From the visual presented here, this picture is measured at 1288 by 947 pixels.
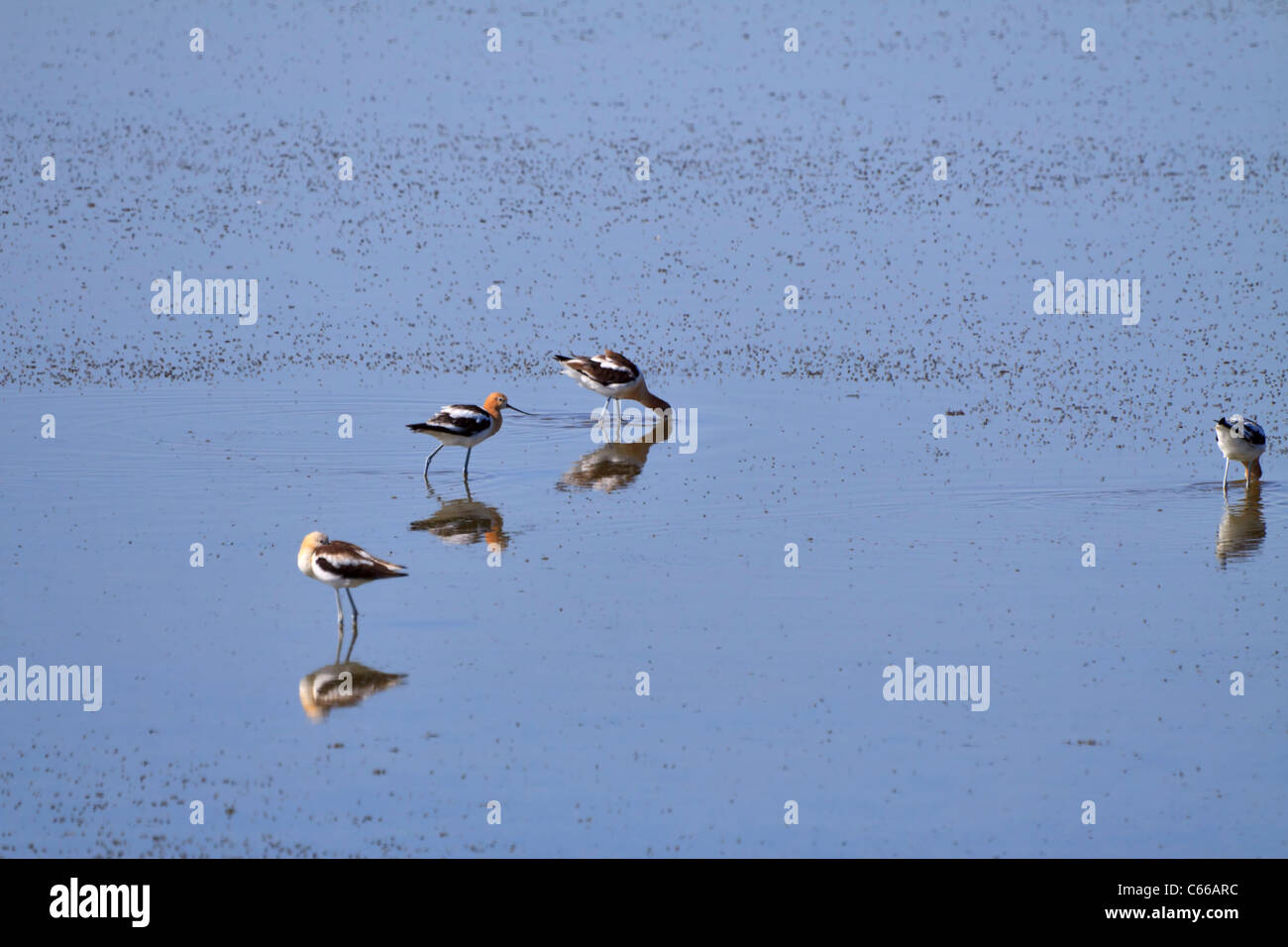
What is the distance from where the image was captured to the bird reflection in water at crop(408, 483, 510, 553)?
21.1m

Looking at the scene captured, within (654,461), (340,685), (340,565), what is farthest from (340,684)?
(654,461)

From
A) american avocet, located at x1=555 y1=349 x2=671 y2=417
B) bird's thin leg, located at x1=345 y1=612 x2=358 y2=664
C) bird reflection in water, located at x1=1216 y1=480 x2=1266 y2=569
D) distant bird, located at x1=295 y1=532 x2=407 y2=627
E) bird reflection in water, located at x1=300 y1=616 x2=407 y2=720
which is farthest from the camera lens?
american avocet, located at x1=555 y1=349 x2=671 y2=417

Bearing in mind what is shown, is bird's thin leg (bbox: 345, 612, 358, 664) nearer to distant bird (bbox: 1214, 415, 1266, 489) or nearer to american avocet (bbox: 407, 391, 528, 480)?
american avocet (bbox: 407, 391, 528, 480)

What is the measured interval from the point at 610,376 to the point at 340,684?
43.4 ft

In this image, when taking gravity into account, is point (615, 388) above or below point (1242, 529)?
above

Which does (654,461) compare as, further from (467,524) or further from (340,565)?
(340,565)

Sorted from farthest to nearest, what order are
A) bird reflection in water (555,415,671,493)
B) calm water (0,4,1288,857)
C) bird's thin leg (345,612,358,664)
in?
bird reflection in water (555,415,671,493), bird's thin leg (345,612,358,664), calm water (0,4,1288,857)

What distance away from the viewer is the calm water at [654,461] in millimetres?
13961

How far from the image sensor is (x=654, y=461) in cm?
2628

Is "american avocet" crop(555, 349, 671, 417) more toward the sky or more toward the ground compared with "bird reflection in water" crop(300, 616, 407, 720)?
more toward the sky

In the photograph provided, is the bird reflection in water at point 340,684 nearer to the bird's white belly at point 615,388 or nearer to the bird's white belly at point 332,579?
the bird's white belly at point 332,579

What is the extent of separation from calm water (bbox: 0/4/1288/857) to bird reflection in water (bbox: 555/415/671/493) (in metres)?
0.15

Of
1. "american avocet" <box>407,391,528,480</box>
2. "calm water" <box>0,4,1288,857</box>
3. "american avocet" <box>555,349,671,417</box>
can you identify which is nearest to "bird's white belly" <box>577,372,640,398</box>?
"american avocet" <box>555,349,671,417</box>

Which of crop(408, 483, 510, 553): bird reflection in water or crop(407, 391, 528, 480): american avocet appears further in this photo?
crop(407, 391, 528, 480): american avocet
